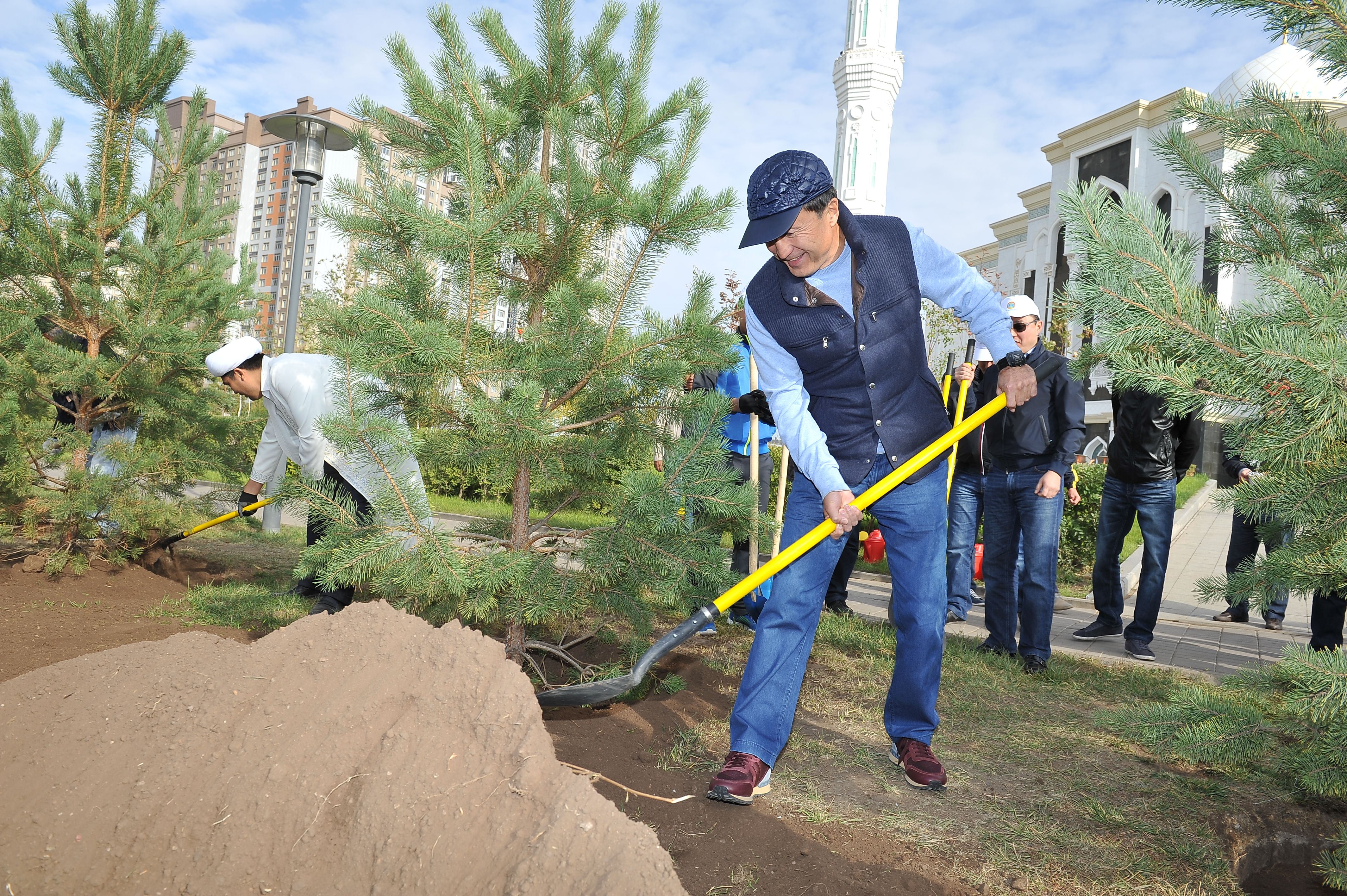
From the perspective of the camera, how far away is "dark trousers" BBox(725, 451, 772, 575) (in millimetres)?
5086

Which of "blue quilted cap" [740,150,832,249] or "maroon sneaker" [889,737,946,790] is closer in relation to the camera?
"blue quilted cap" [740,150,832,249]

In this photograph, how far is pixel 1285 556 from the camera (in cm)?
229

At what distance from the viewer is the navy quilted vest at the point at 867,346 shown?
2818 mm

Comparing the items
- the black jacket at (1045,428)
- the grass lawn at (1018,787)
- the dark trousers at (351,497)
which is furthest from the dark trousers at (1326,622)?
the dark trousers at (351,497)

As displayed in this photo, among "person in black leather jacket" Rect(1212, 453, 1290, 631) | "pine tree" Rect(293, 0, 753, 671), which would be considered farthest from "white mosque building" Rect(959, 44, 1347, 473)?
"pine tree" Rect(293, 0, 753, 671)

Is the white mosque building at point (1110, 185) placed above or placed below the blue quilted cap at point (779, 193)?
above

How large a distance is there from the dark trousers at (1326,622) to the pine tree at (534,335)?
3.51 meters

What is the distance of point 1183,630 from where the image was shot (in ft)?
20.6

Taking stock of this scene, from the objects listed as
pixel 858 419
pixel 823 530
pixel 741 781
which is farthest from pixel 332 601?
pixel 858 419

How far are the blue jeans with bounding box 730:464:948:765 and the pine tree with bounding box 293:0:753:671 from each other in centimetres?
40

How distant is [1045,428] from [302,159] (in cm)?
694

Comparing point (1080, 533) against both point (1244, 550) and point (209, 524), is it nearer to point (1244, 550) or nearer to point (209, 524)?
point (1244, 550)

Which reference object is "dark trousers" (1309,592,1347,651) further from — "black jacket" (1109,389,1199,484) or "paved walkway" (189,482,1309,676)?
"black jacket" (1109,389,1199,484)

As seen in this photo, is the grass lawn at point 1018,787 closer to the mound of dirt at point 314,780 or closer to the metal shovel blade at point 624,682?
the metal shovel blade at point 624,682
